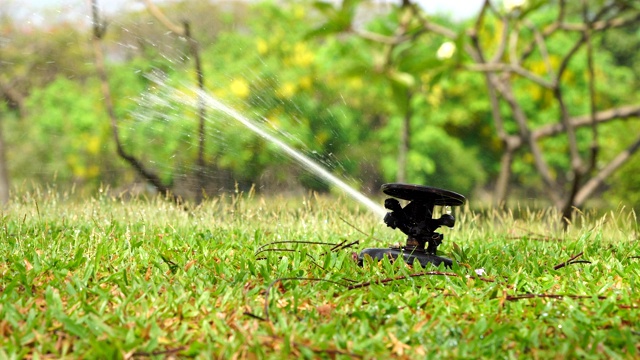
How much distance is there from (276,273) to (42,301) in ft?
3.73

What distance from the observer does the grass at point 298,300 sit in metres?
2.83

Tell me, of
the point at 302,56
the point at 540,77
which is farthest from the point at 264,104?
the point at 540,77

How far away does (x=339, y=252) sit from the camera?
171 inches

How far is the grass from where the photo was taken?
283 centimetres

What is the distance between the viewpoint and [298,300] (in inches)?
132

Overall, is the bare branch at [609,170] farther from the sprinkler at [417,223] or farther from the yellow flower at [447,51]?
the sprinkler at [417,223]

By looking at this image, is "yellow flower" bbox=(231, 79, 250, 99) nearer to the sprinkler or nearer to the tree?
the tree

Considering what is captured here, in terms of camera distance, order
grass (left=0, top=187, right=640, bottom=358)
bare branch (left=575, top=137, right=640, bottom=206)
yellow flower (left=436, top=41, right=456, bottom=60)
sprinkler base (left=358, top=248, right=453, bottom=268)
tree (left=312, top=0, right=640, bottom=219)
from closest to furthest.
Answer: grass (left=0, top=187, right=640, bottom=358)
sprinkler base (left=358, top=248, right=453, bottom=268)
yellow flower (left=436, top=41, right=456, bottom=60)
tree (left=312, top=0, right=640, bottom=219)
bare branch (left=575, top=137, right=640, bottom=206)

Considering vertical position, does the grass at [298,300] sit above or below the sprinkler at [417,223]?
below

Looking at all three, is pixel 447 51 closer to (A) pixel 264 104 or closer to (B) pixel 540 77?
(B) pixel 540 77

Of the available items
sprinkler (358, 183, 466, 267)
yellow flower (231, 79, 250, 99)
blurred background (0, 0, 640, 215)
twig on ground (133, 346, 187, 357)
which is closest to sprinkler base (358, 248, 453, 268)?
sprinkler (358, 183, 466, 267)

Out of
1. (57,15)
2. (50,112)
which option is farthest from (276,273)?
(50,112)

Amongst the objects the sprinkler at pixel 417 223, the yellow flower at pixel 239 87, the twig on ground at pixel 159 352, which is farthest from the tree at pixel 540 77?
the yellow flower at pixel 239 87

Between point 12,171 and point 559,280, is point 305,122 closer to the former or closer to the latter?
point 12,171
